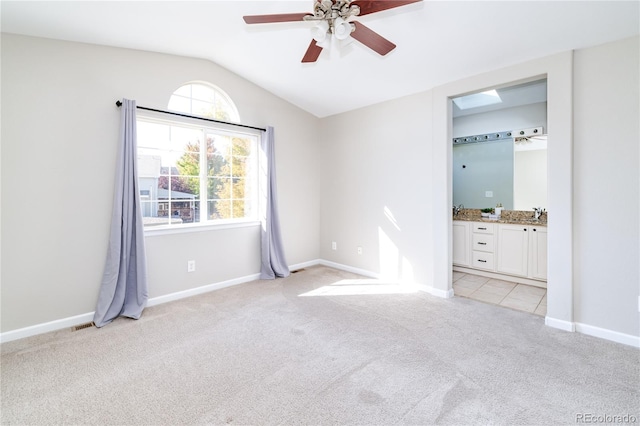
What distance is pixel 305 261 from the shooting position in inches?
195

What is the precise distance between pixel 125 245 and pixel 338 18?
283cm

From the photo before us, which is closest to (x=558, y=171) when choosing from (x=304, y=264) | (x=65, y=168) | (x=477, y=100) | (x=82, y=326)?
(x=477, y=100)

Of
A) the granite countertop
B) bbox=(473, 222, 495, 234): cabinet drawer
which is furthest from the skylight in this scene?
bbox=(473, 222, 495, 234): cabinet drawer

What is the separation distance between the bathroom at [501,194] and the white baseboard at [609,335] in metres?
0.81

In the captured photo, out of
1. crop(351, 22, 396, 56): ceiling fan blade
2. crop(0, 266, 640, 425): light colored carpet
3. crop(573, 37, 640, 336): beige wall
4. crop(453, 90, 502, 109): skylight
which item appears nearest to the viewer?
crop(0, 266, 640, 425): light colored carpet

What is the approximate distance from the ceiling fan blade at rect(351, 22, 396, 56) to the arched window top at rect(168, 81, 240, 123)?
2.30 meters

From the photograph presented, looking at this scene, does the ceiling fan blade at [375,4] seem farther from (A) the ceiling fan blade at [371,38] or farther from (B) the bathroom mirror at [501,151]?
(B) the bathroom mirror at [501,151]

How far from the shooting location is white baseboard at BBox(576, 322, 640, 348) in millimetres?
2428

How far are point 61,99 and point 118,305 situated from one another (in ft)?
6.62

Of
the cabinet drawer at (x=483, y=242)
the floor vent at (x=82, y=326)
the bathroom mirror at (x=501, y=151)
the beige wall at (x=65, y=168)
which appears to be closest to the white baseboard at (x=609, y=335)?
the cabinet drawer at (x=483, y=242)

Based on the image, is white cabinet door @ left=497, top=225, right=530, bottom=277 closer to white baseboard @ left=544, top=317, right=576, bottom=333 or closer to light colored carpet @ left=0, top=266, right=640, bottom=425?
light colored carpet @ left=0, top=266, right=640, bottom=425

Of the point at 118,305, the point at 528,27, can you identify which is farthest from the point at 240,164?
the point at 528,27

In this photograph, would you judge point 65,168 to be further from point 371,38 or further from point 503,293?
point 503,293

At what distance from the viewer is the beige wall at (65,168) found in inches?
99.9
